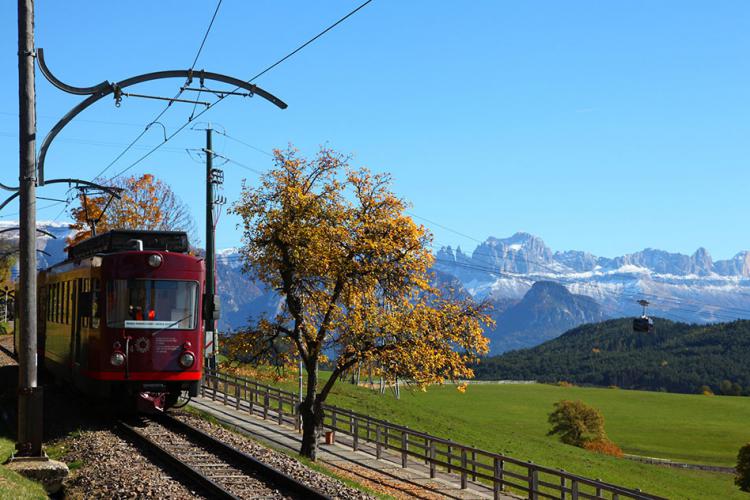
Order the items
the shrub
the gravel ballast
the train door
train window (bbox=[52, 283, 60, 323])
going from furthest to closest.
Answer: the shrub → train window (bbox=[52, 283, 60, 323]) → the train door → the gravel ballast

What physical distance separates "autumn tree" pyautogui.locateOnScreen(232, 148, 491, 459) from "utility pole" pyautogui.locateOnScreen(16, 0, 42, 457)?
38.3ft

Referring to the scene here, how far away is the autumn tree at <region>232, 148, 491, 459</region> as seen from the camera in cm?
2744

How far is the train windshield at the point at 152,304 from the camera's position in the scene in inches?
→ 848

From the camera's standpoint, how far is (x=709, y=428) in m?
120

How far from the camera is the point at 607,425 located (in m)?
123

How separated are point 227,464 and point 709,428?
376 feet

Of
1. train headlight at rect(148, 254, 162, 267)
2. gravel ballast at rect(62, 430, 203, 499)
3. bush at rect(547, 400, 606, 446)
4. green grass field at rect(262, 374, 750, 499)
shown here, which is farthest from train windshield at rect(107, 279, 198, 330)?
bush at rect(547, 400, 606, 446)

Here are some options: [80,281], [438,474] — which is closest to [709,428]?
[438,474]

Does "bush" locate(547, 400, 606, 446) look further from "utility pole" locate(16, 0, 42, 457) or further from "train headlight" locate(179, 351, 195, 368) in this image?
"utility pole" locate(16, 0, 42, 457)

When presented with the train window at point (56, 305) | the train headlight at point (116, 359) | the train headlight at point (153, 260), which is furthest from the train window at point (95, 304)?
the train window at point (56, 305)

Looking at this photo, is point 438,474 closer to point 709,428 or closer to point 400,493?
point 400,493

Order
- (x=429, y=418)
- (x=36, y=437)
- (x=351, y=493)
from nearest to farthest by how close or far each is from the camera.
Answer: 1. (x=351, y=493)
2. (x=36, y=437)
3. (x=429, y=418)

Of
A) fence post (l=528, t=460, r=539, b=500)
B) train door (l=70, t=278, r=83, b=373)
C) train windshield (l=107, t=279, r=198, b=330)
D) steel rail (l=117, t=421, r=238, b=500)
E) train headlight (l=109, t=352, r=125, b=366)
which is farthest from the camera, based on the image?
train door (l=70, t=278, r=83, b=373)

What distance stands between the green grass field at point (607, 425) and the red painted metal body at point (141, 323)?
1032cm
